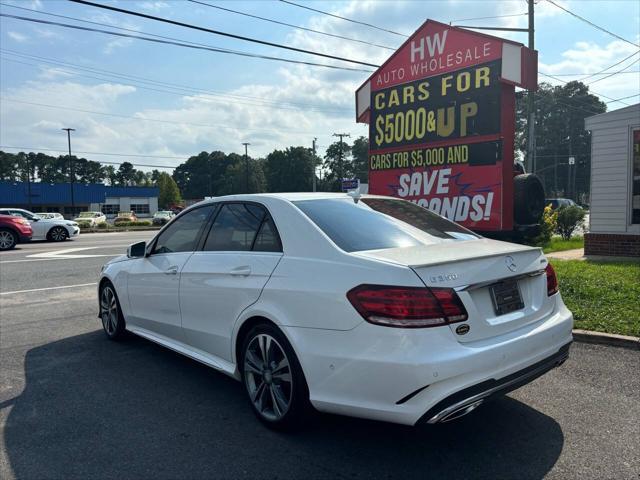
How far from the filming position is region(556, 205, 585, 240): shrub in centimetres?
1627

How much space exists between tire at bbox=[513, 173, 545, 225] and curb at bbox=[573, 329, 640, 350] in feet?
10.1

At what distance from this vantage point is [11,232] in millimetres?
17703

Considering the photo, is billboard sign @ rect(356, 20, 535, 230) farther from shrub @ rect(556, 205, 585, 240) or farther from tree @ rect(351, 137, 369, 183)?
tree @ rect(351, 137, 369, 183)

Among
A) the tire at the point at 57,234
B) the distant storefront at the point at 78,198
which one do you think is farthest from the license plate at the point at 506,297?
the distant storefront at the point at 78,198

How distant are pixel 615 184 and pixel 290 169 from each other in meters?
93.9

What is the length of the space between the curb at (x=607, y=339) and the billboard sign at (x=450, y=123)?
107 inches

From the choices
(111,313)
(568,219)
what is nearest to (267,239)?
(111,313)

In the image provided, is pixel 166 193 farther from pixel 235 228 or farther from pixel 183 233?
pixel 235 228

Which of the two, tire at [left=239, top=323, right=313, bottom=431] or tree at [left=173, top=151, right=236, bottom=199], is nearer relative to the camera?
tire at [left=239, top=323, right=313, bottom=431]

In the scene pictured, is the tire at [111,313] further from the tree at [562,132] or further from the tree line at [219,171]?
the tree at [562,132]

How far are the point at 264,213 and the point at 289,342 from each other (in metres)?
1.08

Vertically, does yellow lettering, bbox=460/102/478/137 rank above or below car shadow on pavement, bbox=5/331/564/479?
above

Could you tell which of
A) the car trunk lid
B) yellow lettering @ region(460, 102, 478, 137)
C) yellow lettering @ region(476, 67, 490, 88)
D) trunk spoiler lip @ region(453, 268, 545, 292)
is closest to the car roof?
the car trunk lid

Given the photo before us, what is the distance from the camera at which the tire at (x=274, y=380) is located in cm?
320
